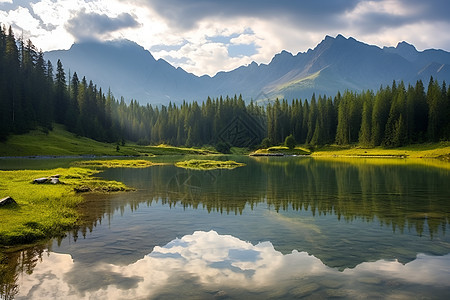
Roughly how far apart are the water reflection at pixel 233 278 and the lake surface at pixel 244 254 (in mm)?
39

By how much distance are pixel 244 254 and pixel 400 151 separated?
13675 centimetres

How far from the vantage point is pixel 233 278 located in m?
12.7

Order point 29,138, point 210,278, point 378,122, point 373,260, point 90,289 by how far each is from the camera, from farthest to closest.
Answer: point 378,122 → point 29,138 → point 373,260 → point 210,278 → point 90,289

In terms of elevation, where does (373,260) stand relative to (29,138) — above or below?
below

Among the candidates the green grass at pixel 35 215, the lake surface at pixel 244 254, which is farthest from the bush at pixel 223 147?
the lake surface at pixel 244 254

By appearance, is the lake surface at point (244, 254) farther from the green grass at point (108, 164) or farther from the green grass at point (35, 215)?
the green grass at point (108, 164)

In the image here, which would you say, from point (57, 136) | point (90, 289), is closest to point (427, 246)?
point (90, 289)

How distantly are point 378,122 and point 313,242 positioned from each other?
149904mm

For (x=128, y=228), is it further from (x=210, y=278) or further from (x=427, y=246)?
(x=427, y=246)

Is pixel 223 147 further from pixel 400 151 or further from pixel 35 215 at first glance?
pixel 35 215

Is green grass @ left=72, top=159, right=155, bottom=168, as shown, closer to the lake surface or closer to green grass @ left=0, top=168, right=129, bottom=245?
green grass @ left=0, top=168, right=129, bottom=245

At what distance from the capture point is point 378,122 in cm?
15050

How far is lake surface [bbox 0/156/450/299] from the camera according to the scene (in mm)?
11727

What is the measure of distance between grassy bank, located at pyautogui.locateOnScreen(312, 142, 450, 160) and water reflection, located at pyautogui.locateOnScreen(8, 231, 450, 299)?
111045mm
